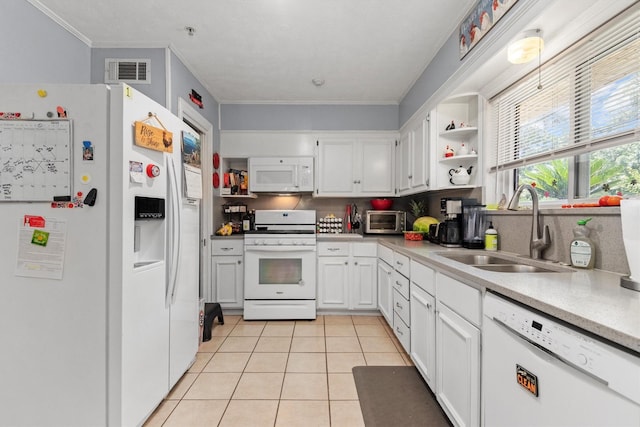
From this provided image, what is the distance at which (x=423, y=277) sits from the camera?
1883mm

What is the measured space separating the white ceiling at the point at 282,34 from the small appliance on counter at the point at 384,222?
57.1 inches

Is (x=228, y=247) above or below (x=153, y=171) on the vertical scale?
below

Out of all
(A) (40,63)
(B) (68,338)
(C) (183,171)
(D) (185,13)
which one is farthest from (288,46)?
(B) (68,338)

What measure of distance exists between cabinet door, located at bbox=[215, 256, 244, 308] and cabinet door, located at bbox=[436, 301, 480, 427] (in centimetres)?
228

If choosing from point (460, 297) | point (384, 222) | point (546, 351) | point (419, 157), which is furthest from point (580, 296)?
point (384, 222)

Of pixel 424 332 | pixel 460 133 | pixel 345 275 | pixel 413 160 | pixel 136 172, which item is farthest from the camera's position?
pixel 345 275

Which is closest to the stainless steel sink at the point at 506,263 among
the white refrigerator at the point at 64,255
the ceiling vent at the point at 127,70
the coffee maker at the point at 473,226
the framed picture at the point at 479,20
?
the coffee maker at the point at 473,226

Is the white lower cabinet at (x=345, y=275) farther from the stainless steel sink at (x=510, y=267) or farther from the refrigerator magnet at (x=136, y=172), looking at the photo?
the refrigerator magnet at (x=136, y=172)

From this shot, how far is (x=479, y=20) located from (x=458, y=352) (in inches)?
76.8

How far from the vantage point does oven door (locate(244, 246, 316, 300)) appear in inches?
125

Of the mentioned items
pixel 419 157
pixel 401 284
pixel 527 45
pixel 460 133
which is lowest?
pixel 401 284

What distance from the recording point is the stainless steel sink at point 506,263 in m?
1.47

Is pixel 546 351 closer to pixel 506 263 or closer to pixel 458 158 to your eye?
pixel 506 263

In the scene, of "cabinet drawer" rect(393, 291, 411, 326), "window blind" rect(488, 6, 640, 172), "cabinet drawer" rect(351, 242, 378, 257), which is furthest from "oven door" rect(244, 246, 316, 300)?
"window blind" rect(488, 6, 640, 172)
